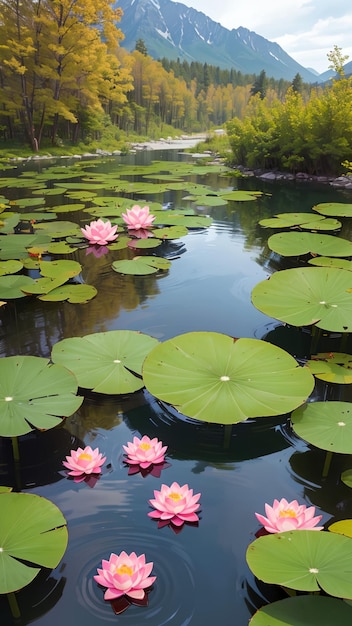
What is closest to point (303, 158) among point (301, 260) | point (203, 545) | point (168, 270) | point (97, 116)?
point (301, 260)

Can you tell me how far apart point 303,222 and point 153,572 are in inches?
163

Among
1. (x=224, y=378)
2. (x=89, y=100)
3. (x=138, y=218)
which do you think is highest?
(x=89, y=100)

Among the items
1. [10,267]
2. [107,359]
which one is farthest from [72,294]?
[107,359]

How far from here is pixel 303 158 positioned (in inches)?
413

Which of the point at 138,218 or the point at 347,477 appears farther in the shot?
the point at 138,218

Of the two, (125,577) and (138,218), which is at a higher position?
(138,218)

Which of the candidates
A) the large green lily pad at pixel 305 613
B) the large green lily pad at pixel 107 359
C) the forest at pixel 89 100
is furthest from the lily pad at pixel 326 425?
the forest at pixel 89 100

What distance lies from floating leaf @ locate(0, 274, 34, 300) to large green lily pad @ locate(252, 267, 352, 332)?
147 centimetres

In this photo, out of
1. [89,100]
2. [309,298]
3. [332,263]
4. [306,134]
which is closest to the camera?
[309,298]

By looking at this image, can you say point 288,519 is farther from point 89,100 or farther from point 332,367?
point 89,100

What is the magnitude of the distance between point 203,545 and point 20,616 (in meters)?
0.46

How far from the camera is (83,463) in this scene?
133 centimetres

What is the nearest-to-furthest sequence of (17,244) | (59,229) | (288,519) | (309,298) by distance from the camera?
(288,519) → (309,298) → (17,244) → (59,229)

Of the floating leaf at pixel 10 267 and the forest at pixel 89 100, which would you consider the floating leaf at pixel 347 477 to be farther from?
the forest at pixel 89 100
